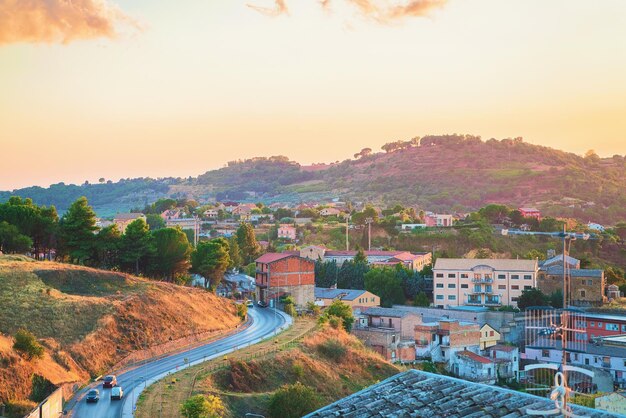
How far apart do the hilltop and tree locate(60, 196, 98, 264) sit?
85.3m

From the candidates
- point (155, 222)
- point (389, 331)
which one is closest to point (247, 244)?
point (155, 222)

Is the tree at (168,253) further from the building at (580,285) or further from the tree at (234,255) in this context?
the building at (580,285)

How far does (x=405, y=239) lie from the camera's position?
83.4m

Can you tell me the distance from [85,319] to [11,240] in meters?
14.0

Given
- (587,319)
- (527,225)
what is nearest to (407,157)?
(527,225)

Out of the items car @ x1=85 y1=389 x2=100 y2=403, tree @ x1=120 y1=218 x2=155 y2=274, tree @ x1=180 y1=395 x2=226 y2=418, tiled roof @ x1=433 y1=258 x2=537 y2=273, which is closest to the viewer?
tree @ x1=180 y1=395 x2=226 y2=418

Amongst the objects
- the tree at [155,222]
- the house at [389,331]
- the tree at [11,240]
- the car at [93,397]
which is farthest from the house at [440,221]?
the car at [93,397]

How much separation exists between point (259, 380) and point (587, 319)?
26.1m

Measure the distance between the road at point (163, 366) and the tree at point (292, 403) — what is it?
16.5ft

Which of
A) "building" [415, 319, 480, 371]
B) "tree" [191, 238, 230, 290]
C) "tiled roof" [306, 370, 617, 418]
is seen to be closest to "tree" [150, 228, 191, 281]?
"tree" [191, 238, 230, 290]

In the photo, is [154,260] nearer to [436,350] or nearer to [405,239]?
[436,350]

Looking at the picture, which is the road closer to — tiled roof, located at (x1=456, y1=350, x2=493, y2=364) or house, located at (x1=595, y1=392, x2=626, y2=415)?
tiled roof, located at (x1=456, y1=350, x2=493, y2=364)

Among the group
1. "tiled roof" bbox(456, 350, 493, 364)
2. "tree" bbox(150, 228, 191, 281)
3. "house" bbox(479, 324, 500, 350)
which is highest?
"tree" bbox(150, 228, 191, 281)

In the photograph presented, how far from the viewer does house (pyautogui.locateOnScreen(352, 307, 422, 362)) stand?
45.2 m
